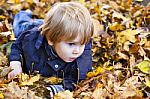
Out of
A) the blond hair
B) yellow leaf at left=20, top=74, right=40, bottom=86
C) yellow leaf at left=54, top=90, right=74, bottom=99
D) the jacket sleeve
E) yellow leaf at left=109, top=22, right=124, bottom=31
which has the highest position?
the blond hair

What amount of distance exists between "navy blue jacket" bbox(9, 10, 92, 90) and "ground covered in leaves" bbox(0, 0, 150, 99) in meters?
0.07

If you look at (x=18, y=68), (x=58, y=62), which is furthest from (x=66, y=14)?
(x=18, y=68)

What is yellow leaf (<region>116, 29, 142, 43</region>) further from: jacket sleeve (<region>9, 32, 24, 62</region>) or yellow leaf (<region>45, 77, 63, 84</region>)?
Result: jacket sleeve (<region>9, 32, 24, 62</region>)

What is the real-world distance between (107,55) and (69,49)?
64cm

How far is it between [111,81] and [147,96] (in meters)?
0.29

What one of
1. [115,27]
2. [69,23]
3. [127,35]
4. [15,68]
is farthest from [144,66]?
[15,68]

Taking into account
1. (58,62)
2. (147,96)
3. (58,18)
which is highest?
(58,18)

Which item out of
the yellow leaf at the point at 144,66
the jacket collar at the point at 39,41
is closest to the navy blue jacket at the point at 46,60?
the jacket collar at the point at 39,41

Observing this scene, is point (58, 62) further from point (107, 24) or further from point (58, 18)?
point (107, 24)

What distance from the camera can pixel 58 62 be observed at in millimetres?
3180

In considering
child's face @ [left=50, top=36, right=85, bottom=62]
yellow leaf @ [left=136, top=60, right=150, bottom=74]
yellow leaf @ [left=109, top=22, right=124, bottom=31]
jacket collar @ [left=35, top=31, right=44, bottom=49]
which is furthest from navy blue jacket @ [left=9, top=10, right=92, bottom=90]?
yellow leaf @ [left=109, top=22, right=124, bottom=31]

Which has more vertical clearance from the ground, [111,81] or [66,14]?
[66,14]

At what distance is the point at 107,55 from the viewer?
11.6 ft

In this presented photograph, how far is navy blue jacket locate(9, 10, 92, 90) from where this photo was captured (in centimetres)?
316
